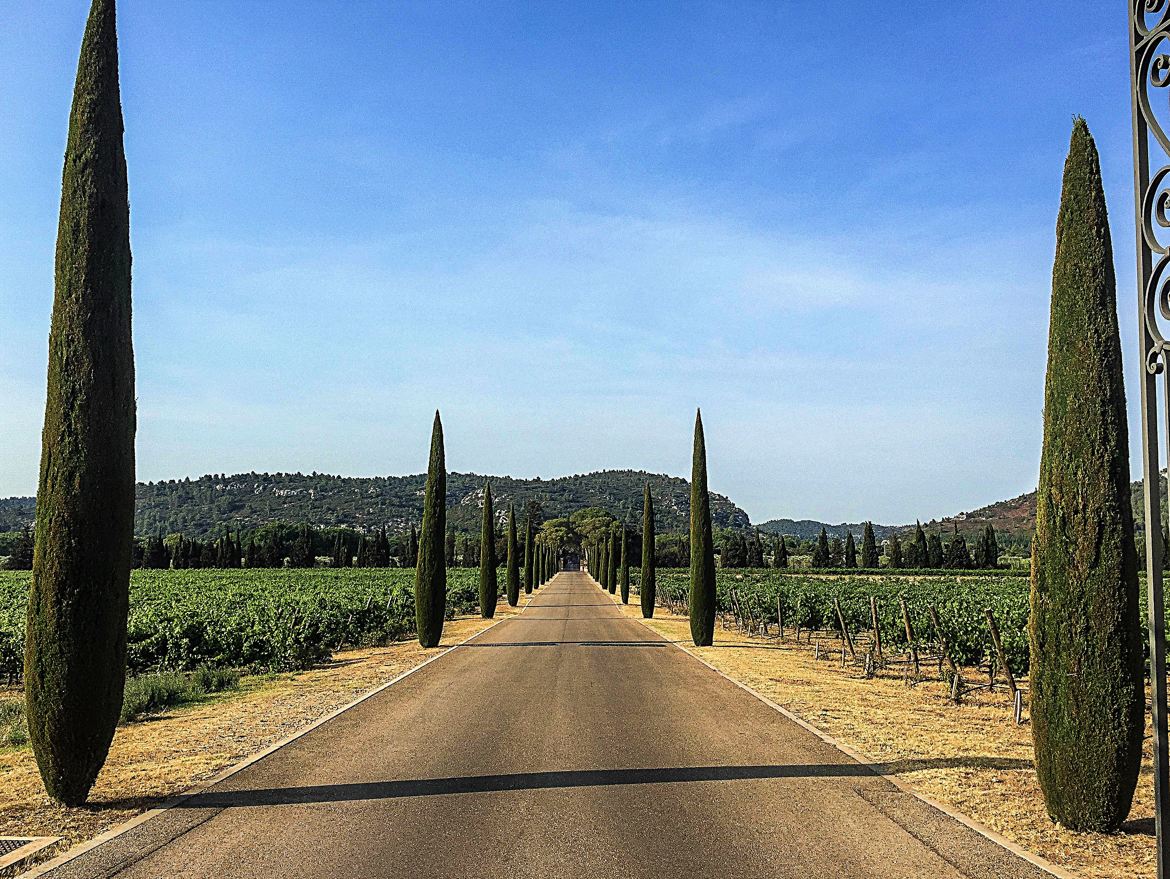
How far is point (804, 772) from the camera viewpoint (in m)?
9.03

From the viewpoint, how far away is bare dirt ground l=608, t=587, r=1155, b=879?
673cm

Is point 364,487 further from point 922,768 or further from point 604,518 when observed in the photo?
point 922,768

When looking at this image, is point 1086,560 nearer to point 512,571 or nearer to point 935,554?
point 512,571

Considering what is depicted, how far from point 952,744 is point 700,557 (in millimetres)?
15490

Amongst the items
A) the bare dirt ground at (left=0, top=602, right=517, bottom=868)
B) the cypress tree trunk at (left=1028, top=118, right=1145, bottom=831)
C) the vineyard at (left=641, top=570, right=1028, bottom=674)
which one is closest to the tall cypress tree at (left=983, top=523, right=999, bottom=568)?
the vineyard at (left=641, top=570, right=1028, bottom=674)

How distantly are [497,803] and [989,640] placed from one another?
43.8 ft

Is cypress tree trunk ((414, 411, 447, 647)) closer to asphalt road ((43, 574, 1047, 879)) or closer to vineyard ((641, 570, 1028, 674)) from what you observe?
vineyard ((641, 570, 1028, 674))

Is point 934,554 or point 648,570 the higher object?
point 648,570

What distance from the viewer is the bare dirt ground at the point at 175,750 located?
293 inches

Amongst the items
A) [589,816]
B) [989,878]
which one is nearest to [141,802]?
[589,816]

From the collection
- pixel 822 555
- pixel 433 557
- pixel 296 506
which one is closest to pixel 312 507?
pixel 296 506

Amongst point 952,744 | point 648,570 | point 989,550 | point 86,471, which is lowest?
point 989,550

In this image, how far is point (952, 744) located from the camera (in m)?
10.9

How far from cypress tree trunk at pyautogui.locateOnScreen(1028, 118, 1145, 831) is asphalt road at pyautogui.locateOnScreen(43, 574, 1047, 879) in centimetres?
100
